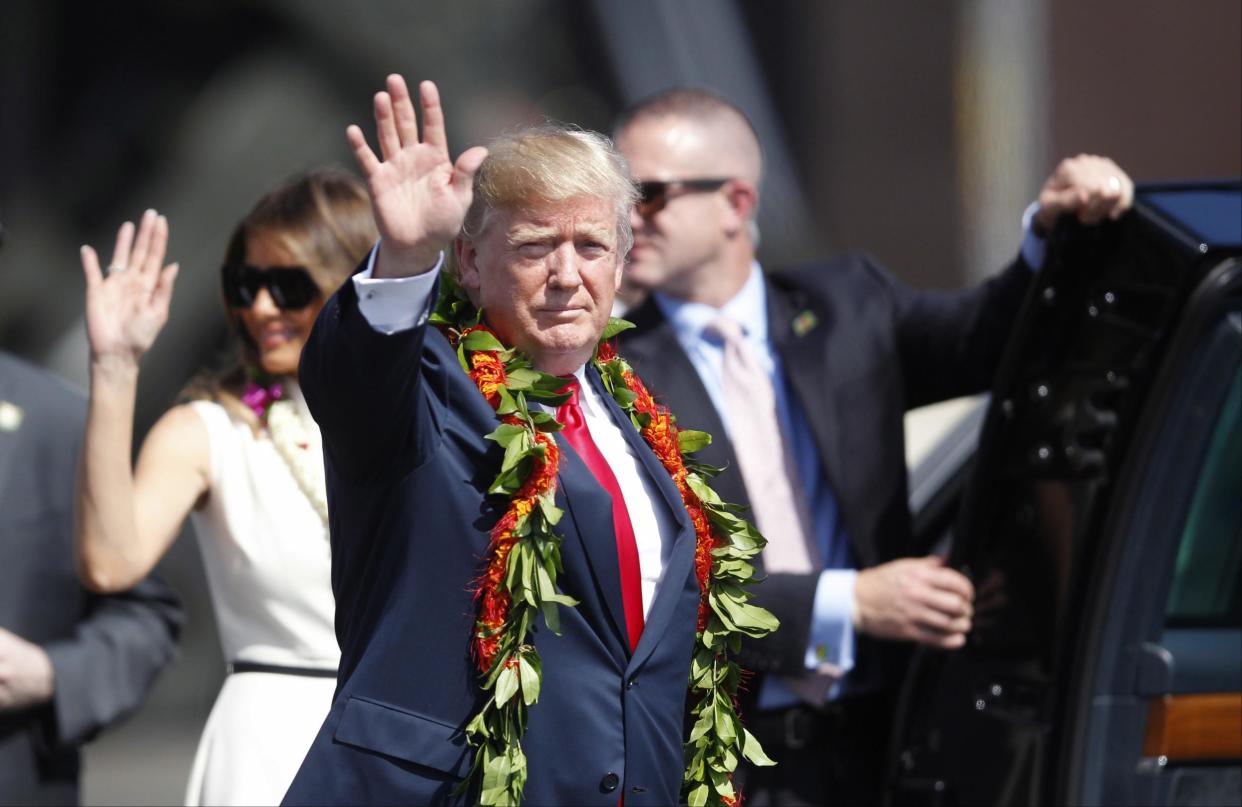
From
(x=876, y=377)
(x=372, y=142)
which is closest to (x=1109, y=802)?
(x=876, y=377)

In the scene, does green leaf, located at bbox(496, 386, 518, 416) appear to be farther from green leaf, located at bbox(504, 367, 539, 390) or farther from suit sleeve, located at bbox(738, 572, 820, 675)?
suit sleeve, located at bbox(738, 572, 820, 675)

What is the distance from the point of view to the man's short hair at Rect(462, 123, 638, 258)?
95.3 inches

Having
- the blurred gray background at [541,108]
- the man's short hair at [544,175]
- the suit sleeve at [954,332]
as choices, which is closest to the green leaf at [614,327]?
the man's short hair at [544,175]

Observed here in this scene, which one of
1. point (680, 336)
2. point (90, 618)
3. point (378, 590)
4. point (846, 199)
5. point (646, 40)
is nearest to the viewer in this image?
point (378, 590)

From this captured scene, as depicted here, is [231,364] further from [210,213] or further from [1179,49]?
[1179,49]

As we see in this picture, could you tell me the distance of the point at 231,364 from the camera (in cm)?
367

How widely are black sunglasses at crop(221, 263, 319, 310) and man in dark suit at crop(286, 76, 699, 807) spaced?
1.04 metres

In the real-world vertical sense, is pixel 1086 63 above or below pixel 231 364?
above

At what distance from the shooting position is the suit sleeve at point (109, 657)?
3.42m

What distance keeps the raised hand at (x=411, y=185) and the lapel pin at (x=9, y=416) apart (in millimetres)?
1496

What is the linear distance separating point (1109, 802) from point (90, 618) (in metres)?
1.99

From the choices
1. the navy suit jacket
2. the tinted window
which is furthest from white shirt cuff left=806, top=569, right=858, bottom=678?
the navy suit jacket

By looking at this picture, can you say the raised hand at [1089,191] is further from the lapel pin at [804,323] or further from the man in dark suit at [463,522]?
the man in dark suit at [463,522]

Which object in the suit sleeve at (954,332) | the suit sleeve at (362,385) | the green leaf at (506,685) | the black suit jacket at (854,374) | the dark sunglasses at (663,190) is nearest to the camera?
the suit sleeve at (362,385)
